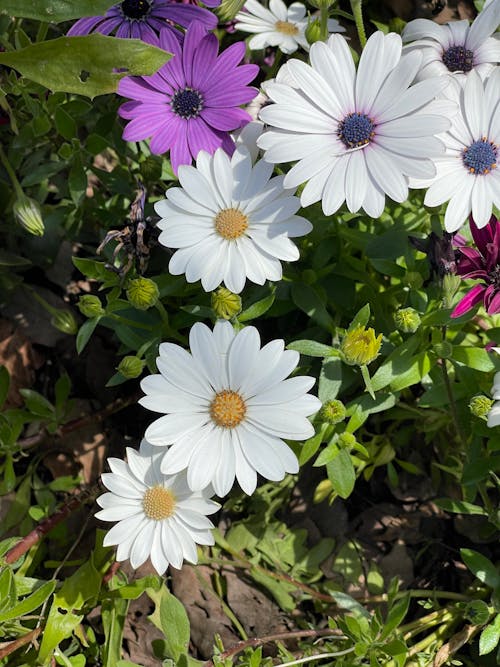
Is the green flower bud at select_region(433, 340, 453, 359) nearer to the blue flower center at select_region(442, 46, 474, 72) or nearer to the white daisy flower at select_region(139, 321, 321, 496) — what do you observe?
the white daisy flower at select_region(139, 321, 321, 496)

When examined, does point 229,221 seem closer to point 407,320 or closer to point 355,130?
point 355,130

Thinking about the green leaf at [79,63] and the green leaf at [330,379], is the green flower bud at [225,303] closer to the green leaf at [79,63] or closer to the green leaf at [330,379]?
the green leaf at [330,379]

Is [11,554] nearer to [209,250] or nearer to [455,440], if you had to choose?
[209,250]

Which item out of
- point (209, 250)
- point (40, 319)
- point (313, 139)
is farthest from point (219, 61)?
point (40, 319)

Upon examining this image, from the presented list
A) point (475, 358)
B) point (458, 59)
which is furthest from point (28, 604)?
point (458, 59)

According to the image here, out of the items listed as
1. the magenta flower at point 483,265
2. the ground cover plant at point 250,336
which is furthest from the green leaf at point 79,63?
the magenta flower at point 483,265

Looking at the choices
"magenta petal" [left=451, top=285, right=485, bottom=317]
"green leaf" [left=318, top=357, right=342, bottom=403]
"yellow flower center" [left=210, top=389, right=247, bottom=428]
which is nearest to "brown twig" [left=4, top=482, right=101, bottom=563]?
"yellow flower center" [left=210, top=389, right=247, bottom=428]

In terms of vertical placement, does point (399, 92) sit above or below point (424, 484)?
above
